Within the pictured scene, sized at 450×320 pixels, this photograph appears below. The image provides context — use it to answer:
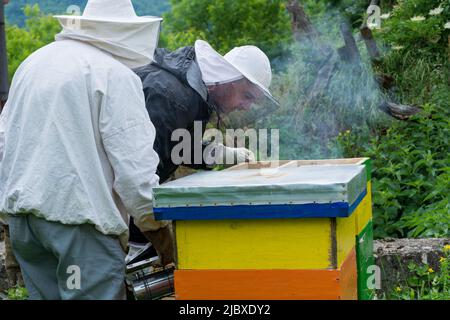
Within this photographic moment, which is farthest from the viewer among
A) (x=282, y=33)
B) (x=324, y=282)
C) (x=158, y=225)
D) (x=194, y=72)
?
(x=282, y=33)

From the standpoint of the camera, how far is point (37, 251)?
2574 millimetres

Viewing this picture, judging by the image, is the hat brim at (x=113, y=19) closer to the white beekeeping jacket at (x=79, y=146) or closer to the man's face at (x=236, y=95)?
the white beekeeping jacket at (x=79, y=146)

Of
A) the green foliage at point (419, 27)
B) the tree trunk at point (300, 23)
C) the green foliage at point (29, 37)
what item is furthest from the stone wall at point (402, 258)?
the green foliage at point (29, 37)

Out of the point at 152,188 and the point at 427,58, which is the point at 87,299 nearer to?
the point at 152,188

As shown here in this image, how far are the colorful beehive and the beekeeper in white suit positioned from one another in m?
0.19

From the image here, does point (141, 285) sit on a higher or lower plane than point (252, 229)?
lower

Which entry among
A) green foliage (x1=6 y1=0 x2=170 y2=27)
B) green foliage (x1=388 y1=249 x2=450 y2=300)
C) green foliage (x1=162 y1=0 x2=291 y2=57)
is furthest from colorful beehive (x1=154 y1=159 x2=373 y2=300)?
green foliage (x1=6 y1=0 x2=170 y2=27)

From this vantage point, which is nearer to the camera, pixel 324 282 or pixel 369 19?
pixel 324 282

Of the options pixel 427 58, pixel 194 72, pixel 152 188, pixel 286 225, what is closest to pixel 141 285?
pixel 152 188

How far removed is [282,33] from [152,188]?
23.0 feet

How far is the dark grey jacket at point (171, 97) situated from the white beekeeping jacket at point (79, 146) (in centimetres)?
36

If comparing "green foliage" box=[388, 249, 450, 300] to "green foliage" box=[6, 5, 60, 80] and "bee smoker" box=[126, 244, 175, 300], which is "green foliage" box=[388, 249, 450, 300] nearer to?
"bee smoker" box=[126, 244, 175, 300]

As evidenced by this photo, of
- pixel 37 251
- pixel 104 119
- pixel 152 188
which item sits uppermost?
pixel 104 119

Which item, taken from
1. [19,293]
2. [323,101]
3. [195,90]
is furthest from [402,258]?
[323,101]
